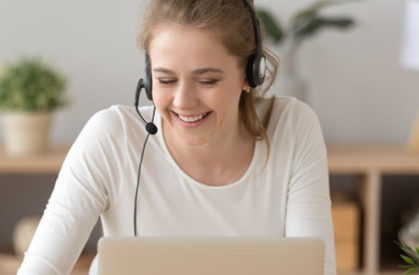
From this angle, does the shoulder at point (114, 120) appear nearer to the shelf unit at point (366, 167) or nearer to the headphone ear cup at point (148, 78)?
the headphone ear cup at point (148, 78)

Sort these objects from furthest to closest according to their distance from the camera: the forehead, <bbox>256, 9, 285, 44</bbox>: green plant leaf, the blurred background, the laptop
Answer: the blurred background
<bbox>256, 9, 285, 44</bbox>: green plant leaf
the forehead
the laptop

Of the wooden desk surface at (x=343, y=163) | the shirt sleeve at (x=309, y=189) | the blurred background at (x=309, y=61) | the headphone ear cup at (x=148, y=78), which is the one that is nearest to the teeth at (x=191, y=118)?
the headphone ear cup at (x=148, y=78)

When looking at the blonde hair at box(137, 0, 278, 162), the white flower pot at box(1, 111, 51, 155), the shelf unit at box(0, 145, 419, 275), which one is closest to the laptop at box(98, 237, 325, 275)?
the blonde hair at box(137, 0, 278, 162)

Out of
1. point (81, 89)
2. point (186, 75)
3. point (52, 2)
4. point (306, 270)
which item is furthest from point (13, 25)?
point (306, 270)

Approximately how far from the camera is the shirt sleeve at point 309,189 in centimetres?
147

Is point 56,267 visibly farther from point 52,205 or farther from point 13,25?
point 13,25

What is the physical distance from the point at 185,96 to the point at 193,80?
0.12 ft

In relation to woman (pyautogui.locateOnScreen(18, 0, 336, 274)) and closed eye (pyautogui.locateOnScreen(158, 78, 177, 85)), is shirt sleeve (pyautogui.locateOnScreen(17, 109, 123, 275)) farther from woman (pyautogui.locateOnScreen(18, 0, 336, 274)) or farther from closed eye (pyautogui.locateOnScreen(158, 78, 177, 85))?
closed eye (pyautogui.locateOnScreen(158, 78, 177, 85))

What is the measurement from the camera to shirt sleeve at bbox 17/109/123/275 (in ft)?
4.50

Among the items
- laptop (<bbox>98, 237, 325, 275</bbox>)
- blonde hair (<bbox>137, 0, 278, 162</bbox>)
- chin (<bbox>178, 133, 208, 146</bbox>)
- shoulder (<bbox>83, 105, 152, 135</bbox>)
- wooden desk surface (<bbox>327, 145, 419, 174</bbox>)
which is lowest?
wooden desk surface (<bbox>327, 145, 419, 174</bbox>)

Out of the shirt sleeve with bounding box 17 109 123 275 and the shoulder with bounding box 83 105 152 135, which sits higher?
the shoulder with bounding box 83 105 152 135

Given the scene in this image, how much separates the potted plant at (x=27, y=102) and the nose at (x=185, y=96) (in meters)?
1.37

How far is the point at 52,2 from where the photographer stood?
2.91m

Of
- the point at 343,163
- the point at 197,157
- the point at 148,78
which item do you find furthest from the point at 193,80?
the point at 343,163
